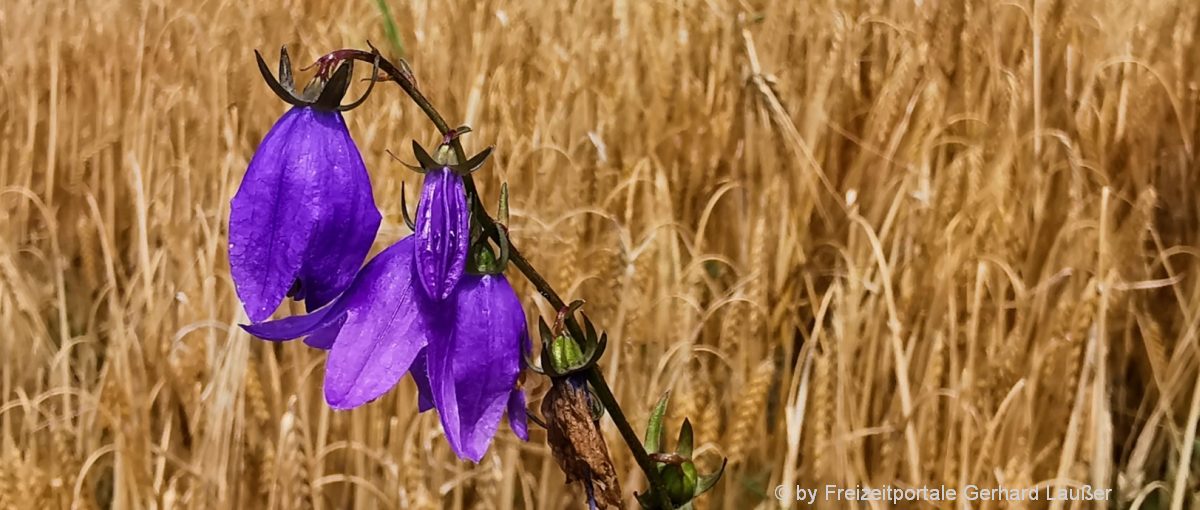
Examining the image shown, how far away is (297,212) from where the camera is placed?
1.60 feet

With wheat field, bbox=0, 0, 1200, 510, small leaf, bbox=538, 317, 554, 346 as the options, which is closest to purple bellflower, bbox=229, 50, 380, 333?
small leaf, bbox=538, 317, 554, 346

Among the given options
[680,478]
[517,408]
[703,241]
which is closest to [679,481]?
[680,478]

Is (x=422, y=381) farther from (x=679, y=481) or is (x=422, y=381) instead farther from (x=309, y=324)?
(x=679, y=481)

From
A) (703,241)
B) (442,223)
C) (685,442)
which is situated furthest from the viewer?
(703,241)

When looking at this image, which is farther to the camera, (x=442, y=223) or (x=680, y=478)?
(x=680, y=478)

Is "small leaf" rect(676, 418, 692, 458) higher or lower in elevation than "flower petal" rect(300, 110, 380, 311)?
lower

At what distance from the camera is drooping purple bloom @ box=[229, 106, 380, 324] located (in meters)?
0.49

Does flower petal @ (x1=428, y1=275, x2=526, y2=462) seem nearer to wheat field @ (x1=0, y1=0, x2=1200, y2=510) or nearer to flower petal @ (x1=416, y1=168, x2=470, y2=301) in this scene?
flower petal @ (x1=416, y1=168, x2=470, y2=301)

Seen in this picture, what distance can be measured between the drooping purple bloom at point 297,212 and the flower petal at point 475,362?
2.9 inches

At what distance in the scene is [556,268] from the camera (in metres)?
1.14

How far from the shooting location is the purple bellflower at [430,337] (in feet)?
1.68

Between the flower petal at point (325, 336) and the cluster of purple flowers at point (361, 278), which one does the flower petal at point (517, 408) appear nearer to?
the cluster of purple flowers at point (361, 278)

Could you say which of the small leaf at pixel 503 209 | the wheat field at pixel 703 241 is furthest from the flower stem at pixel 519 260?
the wheat field at pixel 703 241

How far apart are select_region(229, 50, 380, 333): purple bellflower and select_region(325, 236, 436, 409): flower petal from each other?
23 mm
